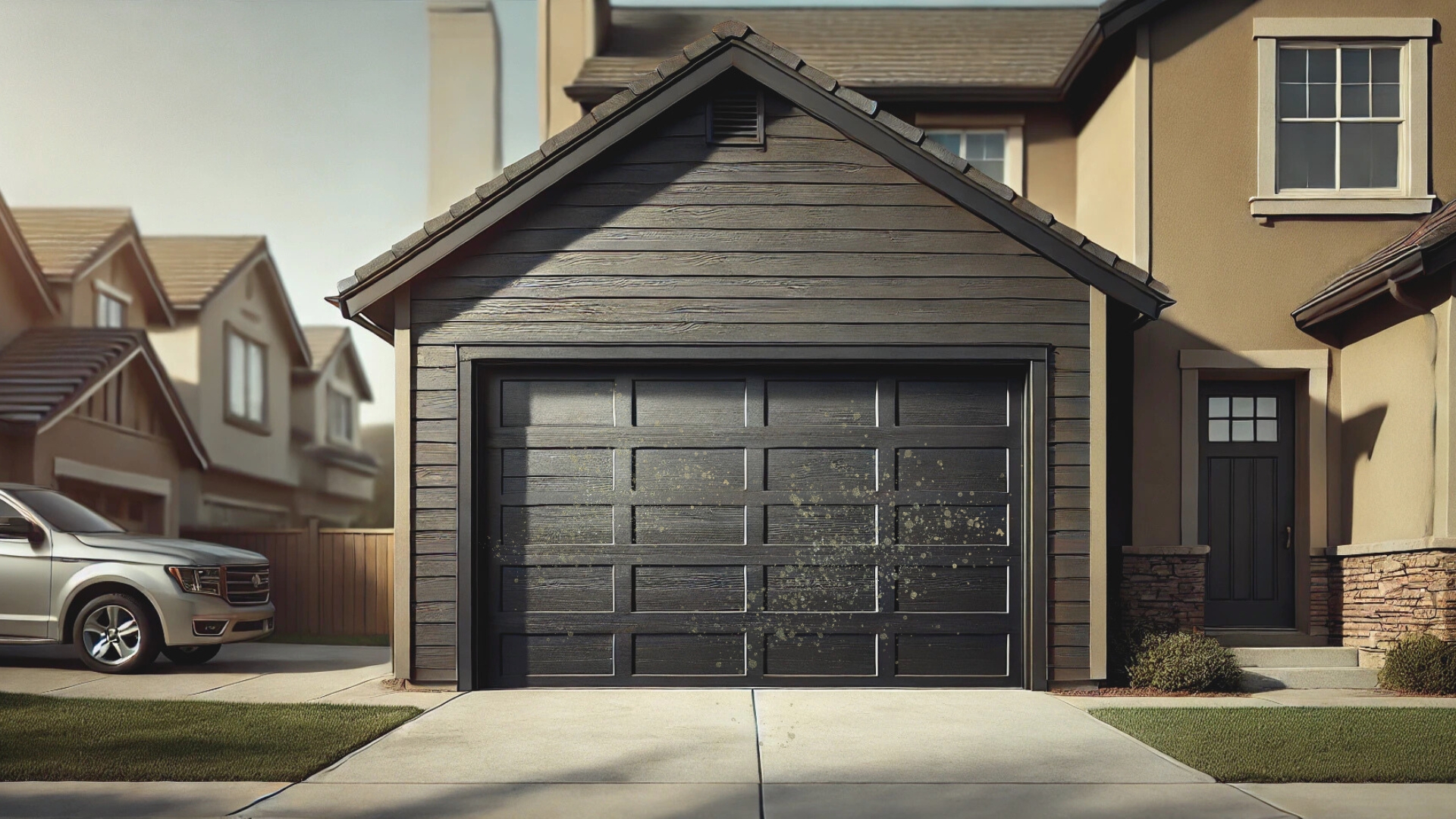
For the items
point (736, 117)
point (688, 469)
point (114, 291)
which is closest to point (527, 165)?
point (736, 117)

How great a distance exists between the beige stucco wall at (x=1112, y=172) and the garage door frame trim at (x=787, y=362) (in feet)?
10.3

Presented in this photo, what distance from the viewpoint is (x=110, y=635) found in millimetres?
11094

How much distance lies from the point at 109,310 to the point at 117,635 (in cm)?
1108

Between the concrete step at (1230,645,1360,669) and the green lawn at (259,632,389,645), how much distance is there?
31.6ft

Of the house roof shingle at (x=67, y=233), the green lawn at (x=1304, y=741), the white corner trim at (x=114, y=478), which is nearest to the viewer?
the green lawn at (x=1304, y=741)

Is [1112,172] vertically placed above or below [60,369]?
above

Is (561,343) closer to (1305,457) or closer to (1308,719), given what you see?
(1308,719)

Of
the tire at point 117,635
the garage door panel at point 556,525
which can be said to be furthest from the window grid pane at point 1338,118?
the tire at point 117,635

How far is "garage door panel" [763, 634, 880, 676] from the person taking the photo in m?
9.99

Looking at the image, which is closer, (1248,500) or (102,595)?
(102,595)

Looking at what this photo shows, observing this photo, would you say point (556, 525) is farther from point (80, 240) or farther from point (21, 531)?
point (80, 240)

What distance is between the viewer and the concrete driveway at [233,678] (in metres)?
9.48

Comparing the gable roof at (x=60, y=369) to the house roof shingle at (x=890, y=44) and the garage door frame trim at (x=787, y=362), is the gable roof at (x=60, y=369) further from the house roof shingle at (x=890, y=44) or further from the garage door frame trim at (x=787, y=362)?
the garage door frame trim at (x=787, y=362)

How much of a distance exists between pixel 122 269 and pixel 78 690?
13.1 m
